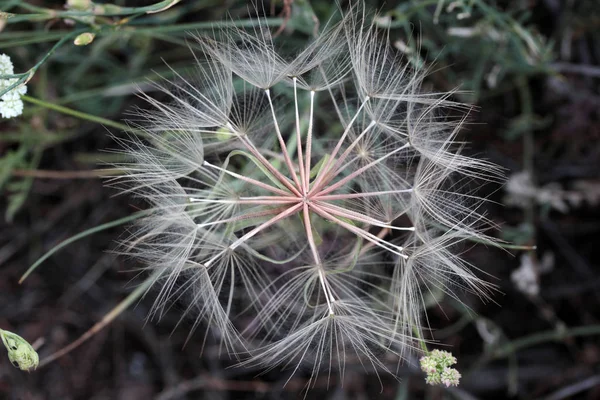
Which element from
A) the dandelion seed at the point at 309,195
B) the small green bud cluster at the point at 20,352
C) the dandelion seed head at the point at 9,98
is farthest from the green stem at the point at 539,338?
the dandelion seed head at the point at 9,98

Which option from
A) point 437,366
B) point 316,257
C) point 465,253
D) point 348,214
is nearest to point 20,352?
point 316,257

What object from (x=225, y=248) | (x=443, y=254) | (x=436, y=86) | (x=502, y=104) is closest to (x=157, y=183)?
(x=225, y=248)

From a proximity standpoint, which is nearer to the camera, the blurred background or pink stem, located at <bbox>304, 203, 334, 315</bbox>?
pink stem, located at <bbox>304, 203, 334, 315</bbox>

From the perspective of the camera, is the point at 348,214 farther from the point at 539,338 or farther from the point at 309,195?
the point at 539,338

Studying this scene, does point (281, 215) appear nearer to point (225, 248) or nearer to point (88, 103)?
point (225, 248)

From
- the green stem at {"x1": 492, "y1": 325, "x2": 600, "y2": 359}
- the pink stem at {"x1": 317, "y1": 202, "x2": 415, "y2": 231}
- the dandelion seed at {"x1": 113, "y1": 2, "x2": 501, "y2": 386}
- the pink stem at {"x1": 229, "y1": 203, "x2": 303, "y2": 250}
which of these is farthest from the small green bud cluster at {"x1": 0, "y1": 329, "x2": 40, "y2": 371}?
the green stem at {"x1": 492, "y1": 325, "x2": 600, "y2": 359}

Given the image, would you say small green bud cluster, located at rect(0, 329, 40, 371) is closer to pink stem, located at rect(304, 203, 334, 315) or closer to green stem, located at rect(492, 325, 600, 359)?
pink stem, located at rect(304, 203, 334, 315)
